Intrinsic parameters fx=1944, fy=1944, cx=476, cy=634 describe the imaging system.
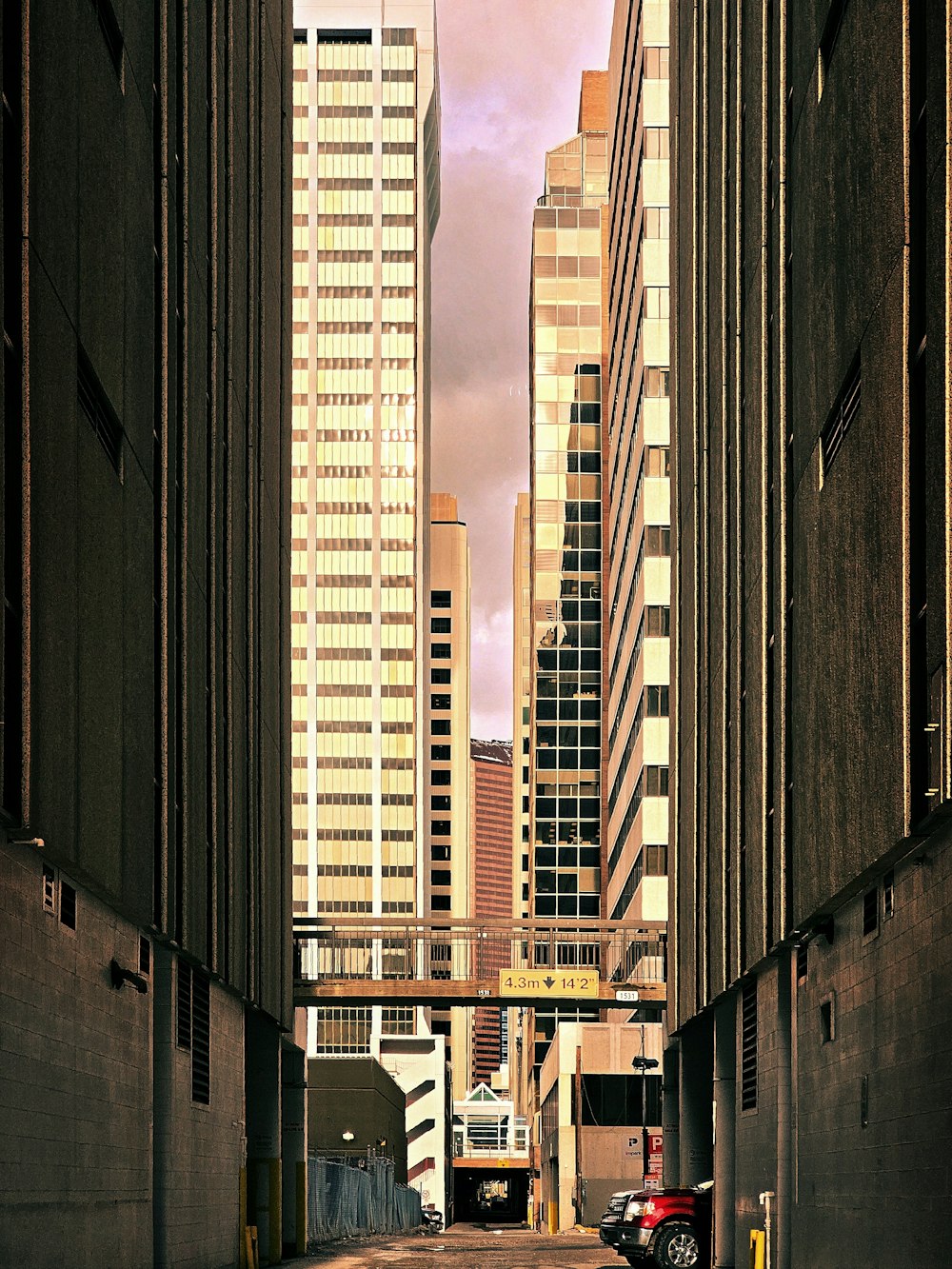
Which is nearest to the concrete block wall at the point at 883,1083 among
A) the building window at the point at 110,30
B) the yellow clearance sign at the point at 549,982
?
the building window at the point at 110,30

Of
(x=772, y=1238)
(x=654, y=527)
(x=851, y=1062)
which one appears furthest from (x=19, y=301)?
(x=654, y=527)

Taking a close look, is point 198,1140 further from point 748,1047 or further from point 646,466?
point 646,466

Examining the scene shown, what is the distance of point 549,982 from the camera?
173ft

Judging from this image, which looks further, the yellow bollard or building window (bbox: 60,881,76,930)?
the yellow bollard

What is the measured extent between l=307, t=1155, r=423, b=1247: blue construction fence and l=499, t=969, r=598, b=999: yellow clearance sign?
708cm

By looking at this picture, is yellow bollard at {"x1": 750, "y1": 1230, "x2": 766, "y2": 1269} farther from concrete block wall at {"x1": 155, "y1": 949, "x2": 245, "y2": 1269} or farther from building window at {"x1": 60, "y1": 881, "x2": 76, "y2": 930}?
building window at {"x1": 60, "y1": 881, "x2": 76, "y2": 930}

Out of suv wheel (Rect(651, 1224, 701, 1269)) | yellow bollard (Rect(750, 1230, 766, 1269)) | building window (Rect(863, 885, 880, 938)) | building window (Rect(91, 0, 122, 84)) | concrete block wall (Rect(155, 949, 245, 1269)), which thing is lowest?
suv wheel (Rect(651, 1224, 701, 1269))

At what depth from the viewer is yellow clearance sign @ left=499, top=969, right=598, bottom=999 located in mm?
52562

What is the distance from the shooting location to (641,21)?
80938 millimetres

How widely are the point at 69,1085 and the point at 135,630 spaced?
615 cm

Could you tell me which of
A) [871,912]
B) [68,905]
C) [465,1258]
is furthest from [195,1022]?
[465,1258]

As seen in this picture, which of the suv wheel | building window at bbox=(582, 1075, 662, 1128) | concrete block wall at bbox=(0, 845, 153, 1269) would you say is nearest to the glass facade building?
building window at bbox=(582, 1075, 662, 1128)

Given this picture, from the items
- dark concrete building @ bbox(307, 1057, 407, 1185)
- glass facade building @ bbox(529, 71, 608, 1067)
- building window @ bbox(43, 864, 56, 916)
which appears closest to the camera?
building window @ bbox(43, 864, 56, 916)

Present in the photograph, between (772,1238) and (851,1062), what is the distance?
25.0 ft
